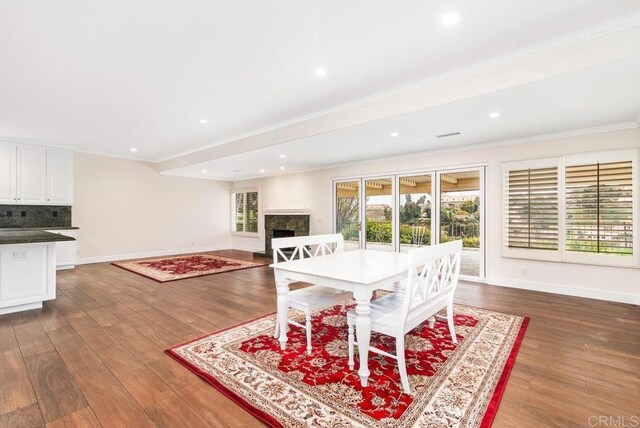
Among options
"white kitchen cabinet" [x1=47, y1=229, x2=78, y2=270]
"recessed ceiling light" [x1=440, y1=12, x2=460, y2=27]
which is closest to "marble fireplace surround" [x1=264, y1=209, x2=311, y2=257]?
"white kitchen cabinet" [x1=47, y1=229, x2=78, y2=270]

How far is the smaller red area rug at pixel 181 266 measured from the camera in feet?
18.1

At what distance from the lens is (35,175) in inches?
231

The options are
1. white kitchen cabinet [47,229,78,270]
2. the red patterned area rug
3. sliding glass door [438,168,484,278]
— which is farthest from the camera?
white kitchen cabinet [47,229,78,270]

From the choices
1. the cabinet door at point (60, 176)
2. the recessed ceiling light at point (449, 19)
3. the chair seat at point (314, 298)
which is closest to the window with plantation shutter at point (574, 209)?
the recessed ceiling light at point (449, 19)

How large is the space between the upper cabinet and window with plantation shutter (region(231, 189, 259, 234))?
4.29m

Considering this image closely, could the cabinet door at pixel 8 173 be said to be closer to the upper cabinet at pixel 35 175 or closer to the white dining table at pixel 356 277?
the upper cabinet at pixel 35 175

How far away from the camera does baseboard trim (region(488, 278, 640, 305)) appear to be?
3898 mm

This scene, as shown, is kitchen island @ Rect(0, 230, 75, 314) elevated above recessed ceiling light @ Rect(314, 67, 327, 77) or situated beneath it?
situated beneath

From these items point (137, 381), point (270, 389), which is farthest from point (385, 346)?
point (137, 381)

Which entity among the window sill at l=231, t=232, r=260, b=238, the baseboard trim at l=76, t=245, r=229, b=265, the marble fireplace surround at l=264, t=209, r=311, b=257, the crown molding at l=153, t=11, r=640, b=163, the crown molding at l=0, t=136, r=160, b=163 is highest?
the crown molding at l=0, t=136, r=160, b=163

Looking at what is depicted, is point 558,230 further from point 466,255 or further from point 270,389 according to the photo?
point 270,389

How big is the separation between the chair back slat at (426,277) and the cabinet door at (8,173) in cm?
737

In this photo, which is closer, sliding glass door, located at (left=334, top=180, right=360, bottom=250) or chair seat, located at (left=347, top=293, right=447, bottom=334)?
chair seat, located at (left=347, top=293, right=447, bottom=334)

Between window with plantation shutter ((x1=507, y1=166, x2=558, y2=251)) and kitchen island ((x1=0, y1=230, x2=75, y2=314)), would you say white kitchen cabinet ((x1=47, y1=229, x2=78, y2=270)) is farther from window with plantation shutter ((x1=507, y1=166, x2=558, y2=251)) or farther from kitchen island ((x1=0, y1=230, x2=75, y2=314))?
window with plantation shutter ((x1=507, y1=166, x2=558, y2=251))
